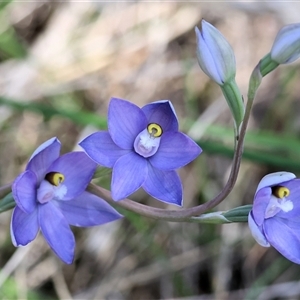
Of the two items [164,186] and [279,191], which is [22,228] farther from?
[279,191]

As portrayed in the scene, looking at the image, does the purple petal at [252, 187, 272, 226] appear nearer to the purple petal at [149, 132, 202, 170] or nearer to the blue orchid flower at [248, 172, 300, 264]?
the blue orchid flower at [248, 172, 300, 264]

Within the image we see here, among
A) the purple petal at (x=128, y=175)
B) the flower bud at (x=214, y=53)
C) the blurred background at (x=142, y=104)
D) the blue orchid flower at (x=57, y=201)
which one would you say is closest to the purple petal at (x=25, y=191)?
the blue orchid flower at (x=57, y=201)

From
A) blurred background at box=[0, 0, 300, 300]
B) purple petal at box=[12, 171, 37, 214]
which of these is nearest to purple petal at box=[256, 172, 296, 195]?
purple petal at box=[12, 171, 37, 214]

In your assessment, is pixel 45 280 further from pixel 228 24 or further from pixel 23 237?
pixel 228 24

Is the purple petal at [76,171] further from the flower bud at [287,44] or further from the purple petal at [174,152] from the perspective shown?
the flower bud at [287,44]

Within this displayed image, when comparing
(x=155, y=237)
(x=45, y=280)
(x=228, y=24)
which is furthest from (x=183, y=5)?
(x=45, y=280)
